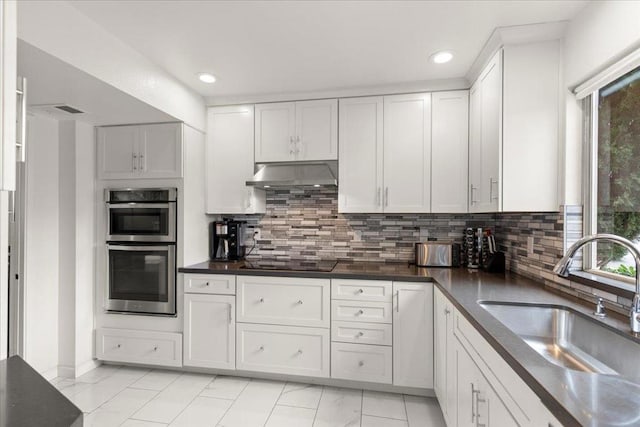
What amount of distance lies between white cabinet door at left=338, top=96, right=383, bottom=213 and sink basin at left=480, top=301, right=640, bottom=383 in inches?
52.6

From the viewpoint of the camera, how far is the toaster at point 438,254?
2.71 metres

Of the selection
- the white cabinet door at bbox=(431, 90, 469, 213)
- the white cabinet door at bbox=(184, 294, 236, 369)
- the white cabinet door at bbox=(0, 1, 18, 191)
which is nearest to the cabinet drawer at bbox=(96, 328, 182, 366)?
the white cabinet door at bbox=(184, 294, 236, 369)

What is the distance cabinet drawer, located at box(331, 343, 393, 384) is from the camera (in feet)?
7.80

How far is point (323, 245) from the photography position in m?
3.12

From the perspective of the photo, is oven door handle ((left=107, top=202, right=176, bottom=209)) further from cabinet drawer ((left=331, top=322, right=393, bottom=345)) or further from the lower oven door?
cabinet drawer ((left=331, top=322, right=393, bottom=345))

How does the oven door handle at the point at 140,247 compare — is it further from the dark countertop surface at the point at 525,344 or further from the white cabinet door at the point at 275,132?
the white cabinet door at the point at 275,132

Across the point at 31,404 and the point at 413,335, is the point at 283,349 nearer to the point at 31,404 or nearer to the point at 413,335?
the point at 413,335

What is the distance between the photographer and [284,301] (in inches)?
99.7

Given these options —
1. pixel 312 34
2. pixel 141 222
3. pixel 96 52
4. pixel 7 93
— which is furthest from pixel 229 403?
pixel 312 34

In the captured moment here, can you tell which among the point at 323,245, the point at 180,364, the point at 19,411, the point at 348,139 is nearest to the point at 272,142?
the point at 348,139

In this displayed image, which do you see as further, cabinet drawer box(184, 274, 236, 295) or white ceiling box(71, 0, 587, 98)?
cabinet drawer box(184, 274, 236, 295)

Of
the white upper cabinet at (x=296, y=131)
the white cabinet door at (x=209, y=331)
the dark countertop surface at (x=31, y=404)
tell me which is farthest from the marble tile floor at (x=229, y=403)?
the white upper cabinet at (x=296, y=131)

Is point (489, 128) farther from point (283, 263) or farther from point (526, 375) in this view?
point (283, 263)

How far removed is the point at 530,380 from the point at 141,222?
2.83 meters
